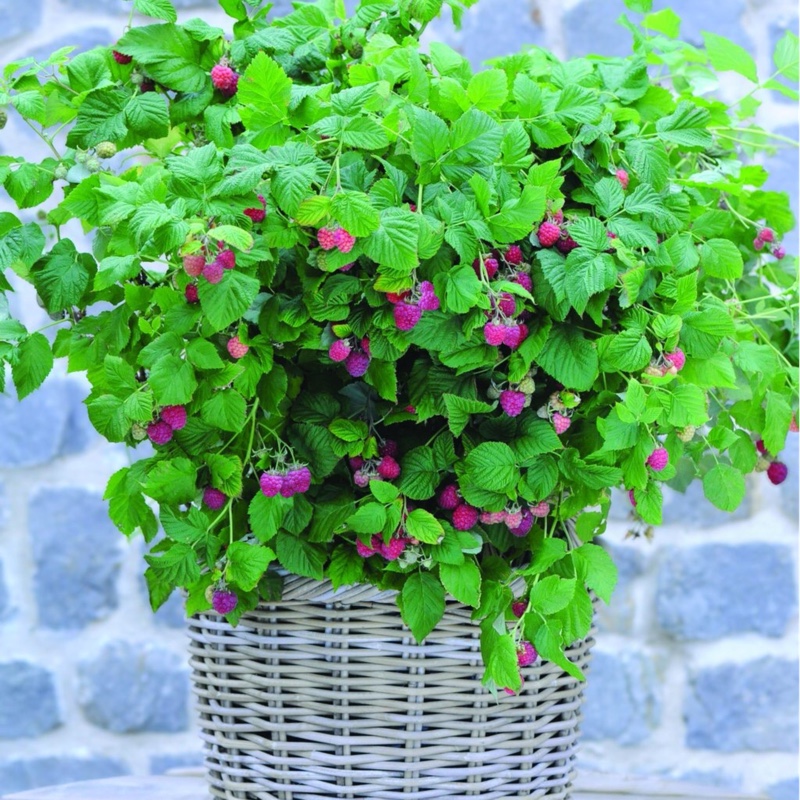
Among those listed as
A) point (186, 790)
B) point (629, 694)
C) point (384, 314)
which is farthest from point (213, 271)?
point (629, 694)

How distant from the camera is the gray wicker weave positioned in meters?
0.71

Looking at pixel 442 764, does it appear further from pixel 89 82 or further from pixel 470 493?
pixel 89 82

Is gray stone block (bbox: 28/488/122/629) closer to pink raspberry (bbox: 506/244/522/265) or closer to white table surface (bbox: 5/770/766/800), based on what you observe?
white table surface (bbox: 5/770/766/800)

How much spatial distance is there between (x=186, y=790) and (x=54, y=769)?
52 cm

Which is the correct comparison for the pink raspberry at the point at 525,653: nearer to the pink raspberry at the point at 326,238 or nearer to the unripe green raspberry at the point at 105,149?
the pink raspberry at the point at 326,238

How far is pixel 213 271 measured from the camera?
22.0 inches

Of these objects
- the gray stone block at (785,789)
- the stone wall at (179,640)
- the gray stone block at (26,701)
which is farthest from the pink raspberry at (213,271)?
the gray stone block at (785,789)

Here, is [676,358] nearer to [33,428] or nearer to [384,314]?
[384,314]

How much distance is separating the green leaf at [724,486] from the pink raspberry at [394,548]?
0.23 m

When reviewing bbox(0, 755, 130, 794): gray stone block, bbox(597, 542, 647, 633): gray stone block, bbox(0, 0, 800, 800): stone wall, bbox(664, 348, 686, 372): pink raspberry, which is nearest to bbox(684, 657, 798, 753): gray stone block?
bbox(0, 0, 800, 800): stone wall

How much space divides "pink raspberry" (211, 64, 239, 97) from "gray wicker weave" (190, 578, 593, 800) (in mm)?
360

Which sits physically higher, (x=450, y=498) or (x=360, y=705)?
(x=450, y=498)

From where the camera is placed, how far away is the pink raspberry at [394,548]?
0.66 m

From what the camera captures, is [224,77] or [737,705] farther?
[737,705]
